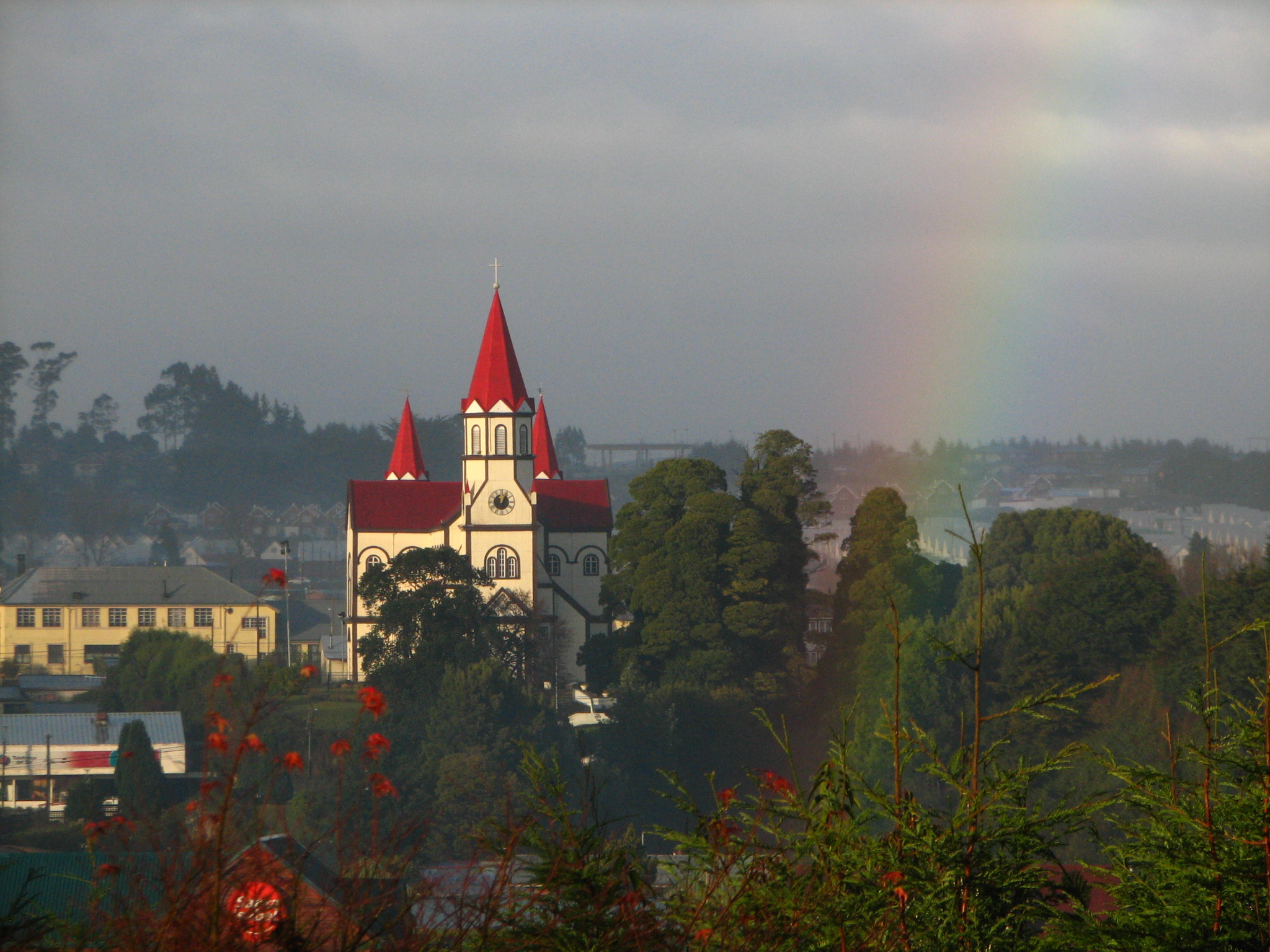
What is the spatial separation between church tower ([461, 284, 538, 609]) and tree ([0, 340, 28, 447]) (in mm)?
81182

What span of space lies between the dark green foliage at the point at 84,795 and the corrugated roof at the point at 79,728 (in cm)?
315

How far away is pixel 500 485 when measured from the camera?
5200 centimetres

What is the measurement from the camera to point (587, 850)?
608cm

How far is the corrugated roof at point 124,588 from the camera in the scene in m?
65.1

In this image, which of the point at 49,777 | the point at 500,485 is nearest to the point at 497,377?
the point at 500,485

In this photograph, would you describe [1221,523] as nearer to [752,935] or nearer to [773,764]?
[773,764]

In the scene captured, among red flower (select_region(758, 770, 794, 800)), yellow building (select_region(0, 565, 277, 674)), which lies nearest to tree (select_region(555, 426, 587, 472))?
yellow building (select_region(0, 565, 277, 674))

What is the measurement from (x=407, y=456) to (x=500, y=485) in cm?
895

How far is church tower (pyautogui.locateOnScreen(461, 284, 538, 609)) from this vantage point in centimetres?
5188

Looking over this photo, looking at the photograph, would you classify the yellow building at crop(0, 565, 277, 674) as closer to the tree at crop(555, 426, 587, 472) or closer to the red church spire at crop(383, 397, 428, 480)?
the red church spire at crop(383, 397, 428, 480)

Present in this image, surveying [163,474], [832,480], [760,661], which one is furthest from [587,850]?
[163,474]

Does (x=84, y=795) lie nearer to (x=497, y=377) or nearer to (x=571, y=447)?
(x=497, y=377)

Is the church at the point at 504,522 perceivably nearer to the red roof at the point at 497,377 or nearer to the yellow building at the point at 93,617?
the red roof at the point at 497,377

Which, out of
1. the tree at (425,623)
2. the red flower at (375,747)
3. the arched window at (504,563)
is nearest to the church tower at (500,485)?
the arched window at (504,563)
